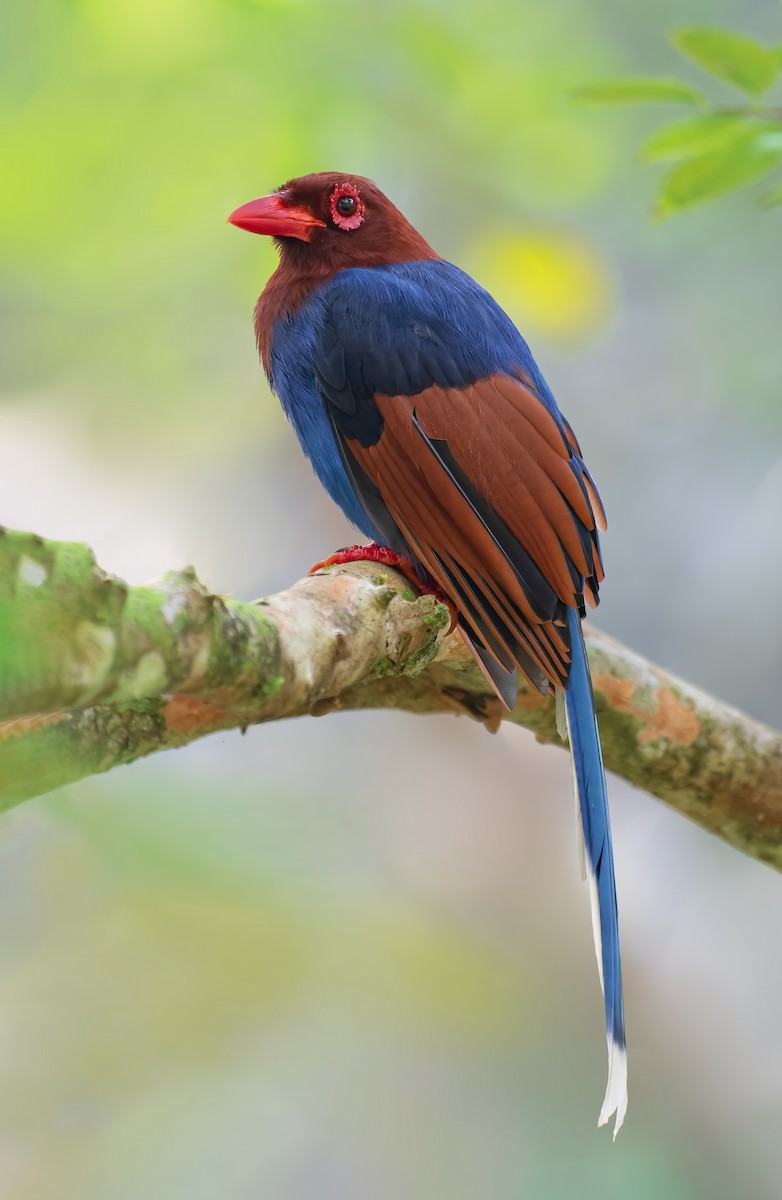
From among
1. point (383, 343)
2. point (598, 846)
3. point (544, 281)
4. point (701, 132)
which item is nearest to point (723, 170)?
point (701, 132)

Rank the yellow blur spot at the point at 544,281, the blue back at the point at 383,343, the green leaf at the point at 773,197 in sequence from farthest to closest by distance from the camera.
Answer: the yellow blur spot at the point at 544,281
the blue back at the point at 383,343
the green leaf at the point at 773,197

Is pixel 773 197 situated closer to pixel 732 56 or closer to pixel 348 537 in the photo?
pixel 732 56

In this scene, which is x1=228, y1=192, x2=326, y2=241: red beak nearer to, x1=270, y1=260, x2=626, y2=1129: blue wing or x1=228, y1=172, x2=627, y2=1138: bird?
x1=228, y1=172, x2=627, y2=1138: bird

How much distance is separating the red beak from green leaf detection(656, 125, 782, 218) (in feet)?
3.29

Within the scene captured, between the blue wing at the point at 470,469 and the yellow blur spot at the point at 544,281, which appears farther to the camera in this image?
the yellow blur spot at the point at 544,281

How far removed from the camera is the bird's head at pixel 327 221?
238 centimetres

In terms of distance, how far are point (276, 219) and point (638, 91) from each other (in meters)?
1.06

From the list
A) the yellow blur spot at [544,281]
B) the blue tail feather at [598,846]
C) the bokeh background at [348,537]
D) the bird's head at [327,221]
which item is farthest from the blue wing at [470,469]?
the yellow blur spot at [544,281]

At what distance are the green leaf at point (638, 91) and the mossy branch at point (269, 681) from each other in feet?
2.26

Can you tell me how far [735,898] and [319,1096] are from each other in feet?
4.98

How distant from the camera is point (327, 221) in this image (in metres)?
2.42

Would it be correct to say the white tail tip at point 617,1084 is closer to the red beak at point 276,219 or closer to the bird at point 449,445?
the bird at point 449,445

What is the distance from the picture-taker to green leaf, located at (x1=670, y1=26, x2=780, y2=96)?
4.74ft

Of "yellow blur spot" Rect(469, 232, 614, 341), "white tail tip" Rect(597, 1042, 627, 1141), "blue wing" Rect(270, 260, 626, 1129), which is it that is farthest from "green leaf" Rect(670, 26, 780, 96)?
"yellow blur spot" Rect(469, 232, 614, 341)
